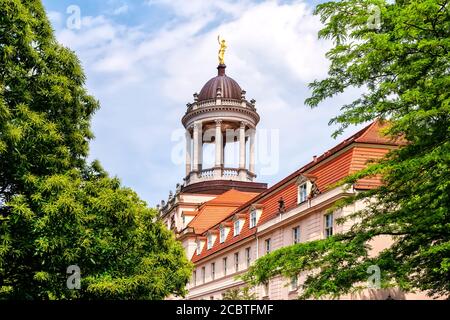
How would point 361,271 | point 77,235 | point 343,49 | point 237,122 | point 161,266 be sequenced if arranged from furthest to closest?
point 237,122 < point 161,266 < point 77,235 < point 343,49 < point 361,271

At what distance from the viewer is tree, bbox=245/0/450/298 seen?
1556 centimetres

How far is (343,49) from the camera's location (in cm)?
1823

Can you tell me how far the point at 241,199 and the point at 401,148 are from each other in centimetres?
5474

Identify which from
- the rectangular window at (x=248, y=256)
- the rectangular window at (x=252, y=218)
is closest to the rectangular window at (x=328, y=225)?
the rectangular window at (x=252, y=218)

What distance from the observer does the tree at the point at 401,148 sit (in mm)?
15562

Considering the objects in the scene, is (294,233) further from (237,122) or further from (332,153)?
(237,122)

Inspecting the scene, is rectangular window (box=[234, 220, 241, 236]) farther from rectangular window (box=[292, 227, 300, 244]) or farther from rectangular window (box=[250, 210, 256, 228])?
rectangular window (box=[292, 227, 300, 244])

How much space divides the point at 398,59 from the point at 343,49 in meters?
Answer: 1.91

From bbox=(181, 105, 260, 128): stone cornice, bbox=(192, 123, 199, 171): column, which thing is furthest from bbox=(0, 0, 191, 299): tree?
bbox=(192, 123, 199, 171): column

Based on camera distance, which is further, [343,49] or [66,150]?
[66,150]

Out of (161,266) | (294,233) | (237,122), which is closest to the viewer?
(161,266)

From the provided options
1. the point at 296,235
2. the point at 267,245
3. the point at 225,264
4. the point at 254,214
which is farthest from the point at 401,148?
the point at 225,264
